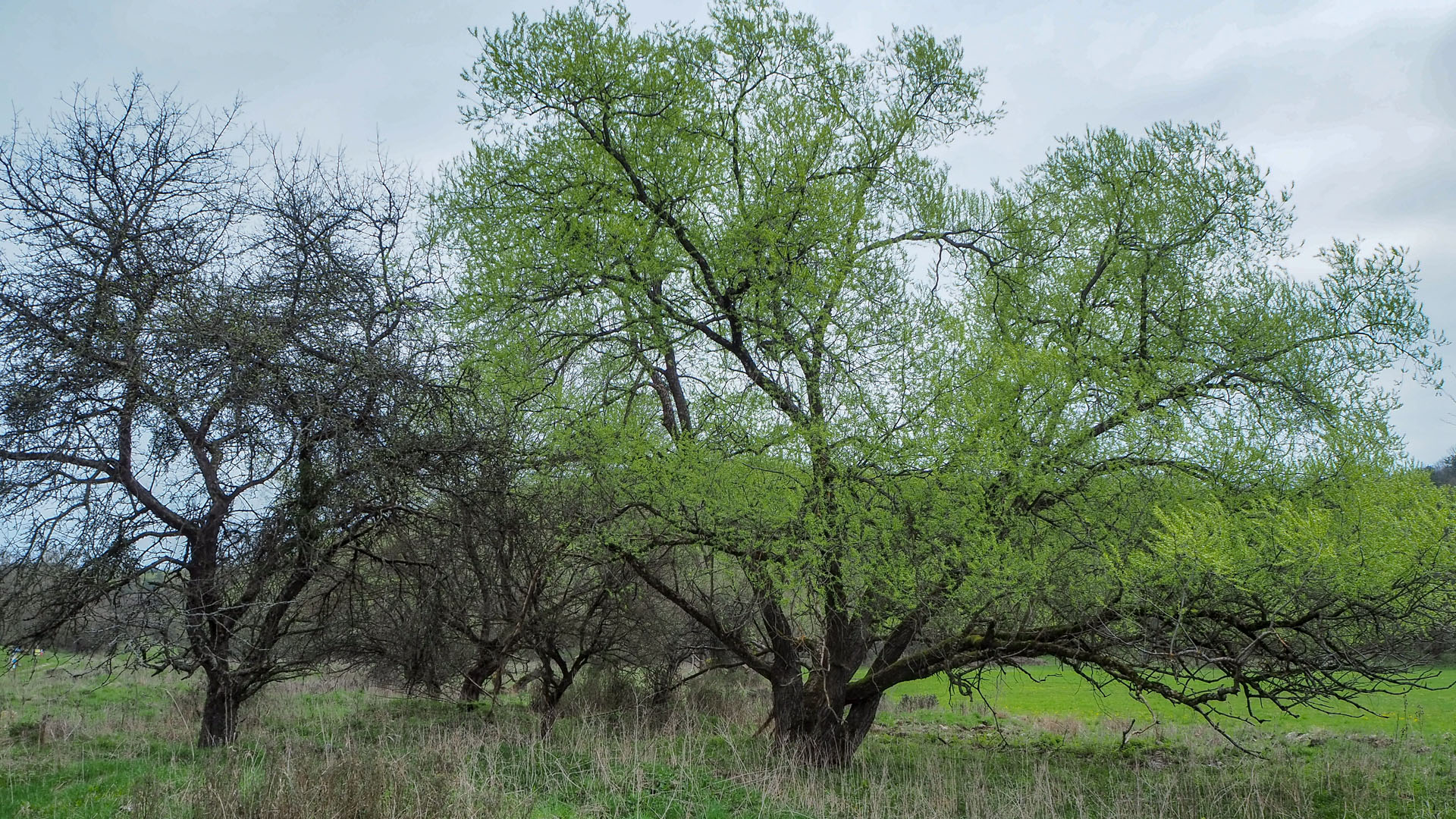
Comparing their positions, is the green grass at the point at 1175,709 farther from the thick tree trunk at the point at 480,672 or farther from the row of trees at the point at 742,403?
the thick tree trunk at the point at 480,672

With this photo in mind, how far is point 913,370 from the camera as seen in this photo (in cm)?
812

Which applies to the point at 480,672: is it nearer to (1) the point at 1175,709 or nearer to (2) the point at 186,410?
(2) the point at 186,410

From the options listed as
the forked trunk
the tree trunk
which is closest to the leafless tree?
the tree trunk

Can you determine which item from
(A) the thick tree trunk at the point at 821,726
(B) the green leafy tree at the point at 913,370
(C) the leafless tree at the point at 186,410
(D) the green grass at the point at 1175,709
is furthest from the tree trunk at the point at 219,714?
(D) the green grass at the point at 1175,709

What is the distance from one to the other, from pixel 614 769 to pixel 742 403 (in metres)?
3.34

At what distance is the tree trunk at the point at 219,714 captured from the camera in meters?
→ 8.19

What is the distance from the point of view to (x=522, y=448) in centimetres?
873

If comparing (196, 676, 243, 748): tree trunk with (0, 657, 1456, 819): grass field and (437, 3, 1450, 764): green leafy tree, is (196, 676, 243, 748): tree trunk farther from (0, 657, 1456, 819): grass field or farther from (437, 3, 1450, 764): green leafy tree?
(437, 3, 1450, 764): green leafy tree

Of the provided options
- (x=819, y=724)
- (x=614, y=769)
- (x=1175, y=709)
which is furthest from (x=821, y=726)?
(x=1175, y=709)

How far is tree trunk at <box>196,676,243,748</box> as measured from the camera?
819cm

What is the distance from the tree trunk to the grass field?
0.27 metres

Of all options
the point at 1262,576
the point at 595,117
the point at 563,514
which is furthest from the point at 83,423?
the point at 1262,576

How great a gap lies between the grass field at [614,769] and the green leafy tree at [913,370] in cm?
101

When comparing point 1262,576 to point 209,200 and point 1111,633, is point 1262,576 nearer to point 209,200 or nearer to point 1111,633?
point 1111,633
